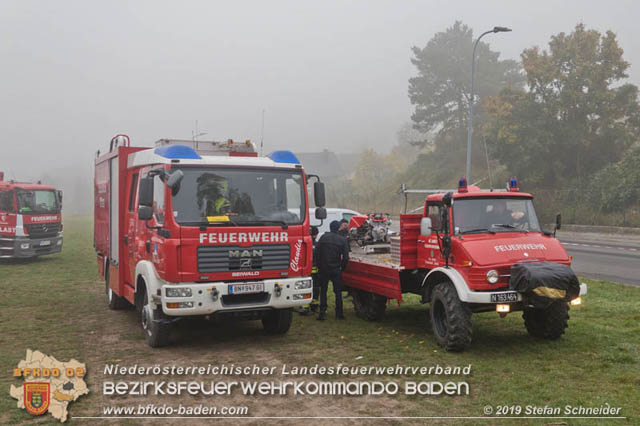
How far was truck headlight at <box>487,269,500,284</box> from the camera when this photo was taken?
24.2ft

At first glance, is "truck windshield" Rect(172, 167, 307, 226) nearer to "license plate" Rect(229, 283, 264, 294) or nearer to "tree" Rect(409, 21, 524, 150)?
"license plate" Rect(229, 283, 264, 294)

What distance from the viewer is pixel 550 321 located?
8.13 m

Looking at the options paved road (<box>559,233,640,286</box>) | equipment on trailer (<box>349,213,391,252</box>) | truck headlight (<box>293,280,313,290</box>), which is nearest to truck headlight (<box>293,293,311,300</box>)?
truck headlight (<box>293,280,313,290</box>)

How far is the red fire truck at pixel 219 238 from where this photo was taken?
25.4ft

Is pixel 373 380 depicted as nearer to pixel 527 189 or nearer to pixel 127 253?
pixel 127 253

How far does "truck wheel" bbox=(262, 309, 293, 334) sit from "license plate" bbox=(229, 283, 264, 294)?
98 cm

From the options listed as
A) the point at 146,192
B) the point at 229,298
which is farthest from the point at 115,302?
the point at 229,298

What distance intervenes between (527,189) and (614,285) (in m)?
24.1

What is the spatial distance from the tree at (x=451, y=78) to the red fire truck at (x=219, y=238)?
47155 mm

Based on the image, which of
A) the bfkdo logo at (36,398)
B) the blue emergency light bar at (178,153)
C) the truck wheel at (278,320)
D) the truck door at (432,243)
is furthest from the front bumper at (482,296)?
the bfkdo logo at (36,398)

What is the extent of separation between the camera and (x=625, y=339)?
817 cm

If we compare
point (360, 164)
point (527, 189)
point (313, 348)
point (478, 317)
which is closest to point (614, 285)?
point (478, 317)

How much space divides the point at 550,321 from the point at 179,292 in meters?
5.20

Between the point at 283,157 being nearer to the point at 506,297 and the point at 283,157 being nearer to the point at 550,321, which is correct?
the point at 506,297
